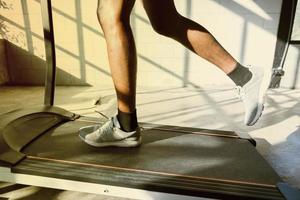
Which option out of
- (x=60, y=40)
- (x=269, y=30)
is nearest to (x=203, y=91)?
(x=269, y=30)

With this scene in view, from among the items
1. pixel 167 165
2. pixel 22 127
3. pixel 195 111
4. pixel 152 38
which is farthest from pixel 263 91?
pixel 152 38

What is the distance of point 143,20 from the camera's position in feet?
10.0

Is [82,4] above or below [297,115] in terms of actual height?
above

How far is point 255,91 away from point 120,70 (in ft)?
2.07

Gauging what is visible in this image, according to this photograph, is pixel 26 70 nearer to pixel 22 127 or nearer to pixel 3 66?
pixel 3 66

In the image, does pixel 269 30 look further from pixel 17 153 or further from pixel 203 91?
pixel 17 153

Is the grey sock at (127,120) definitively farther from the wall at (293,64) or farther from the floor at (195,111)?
the wall at (293,64)

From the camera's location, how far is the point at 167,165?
1133 mm

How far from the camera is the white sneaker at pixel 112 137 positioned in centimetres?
124

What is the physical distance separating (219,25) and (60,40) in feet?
5.96

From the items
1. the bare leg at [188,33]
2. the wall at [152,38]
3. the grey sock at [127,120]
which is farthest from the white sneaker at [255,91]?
the wall at [152,38]

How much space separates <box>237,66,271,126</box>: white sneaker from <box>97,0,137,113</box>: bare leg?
0.53 meters

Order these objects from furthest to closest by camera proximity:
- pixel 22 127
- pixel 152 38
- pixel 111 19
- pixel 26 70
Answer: pixel 26 70 < pixel 152 38 < pixel 22 127 < pixel 111 19

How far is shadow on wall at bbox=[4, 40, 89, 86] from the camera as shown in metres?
3.22
